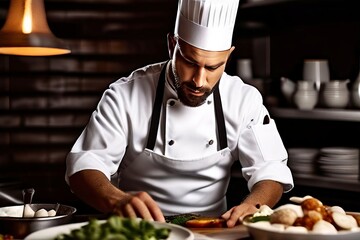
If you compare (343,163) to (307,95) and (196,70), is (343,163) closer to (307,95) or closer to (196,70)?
(307,95)

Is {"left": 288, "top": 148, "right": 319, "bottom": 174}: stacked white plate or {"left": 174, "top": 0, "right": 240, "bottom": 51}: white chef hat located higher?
{"left": 174, "top": 0, "right": 240, "bottom": 51}: white chef hat

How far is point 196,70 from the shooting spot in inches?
103

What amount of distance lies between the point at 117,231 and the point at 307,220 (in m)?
0.54

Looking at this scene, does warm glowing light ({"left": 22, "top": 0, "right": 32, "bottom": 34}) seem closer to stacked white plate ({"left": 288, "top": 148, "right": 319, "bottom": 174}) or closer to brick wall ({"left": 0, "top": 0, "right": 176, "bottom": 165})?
brick wall ({"left": 0, "top": 0, "right": 176, "bottom": 165})

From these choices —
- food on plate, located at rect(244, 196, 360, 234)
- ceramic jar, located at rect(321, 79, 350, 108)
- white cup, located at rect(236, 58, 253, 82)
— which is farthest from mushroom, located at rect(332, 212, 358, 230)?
white cup, located at rect(236, 58, 253, 82)

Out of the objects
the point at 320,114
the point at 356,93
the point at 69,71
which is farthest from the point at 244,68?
the point at 69,71

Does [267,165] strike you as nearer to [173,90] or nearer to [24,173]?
[173,90]

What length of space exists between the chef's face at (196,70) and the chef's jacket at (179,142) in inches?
8.2

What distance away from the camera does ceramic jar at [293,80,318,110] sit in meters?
3.92

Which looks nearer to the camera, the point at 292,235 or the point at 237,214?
the point at 292,235

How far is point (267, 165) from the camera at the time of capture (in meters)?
2.76

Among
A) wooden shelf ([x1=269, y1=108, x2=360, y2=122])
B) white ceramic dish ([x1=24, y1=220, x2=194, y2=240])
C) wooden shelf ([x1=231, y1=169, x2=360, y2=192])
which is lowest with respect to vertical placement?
wooden shelf ([x1=231, y1=169, x2=360, y2=192])

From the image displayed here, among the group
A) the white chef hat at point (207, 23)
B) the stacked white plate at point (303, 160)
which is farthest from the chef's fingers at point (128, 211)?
the stacked white plate at point (303, 160)

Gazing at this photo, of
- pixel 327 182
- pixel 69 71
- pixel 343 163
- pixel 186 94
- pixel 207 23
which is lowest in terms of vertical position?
pixel 327 182
